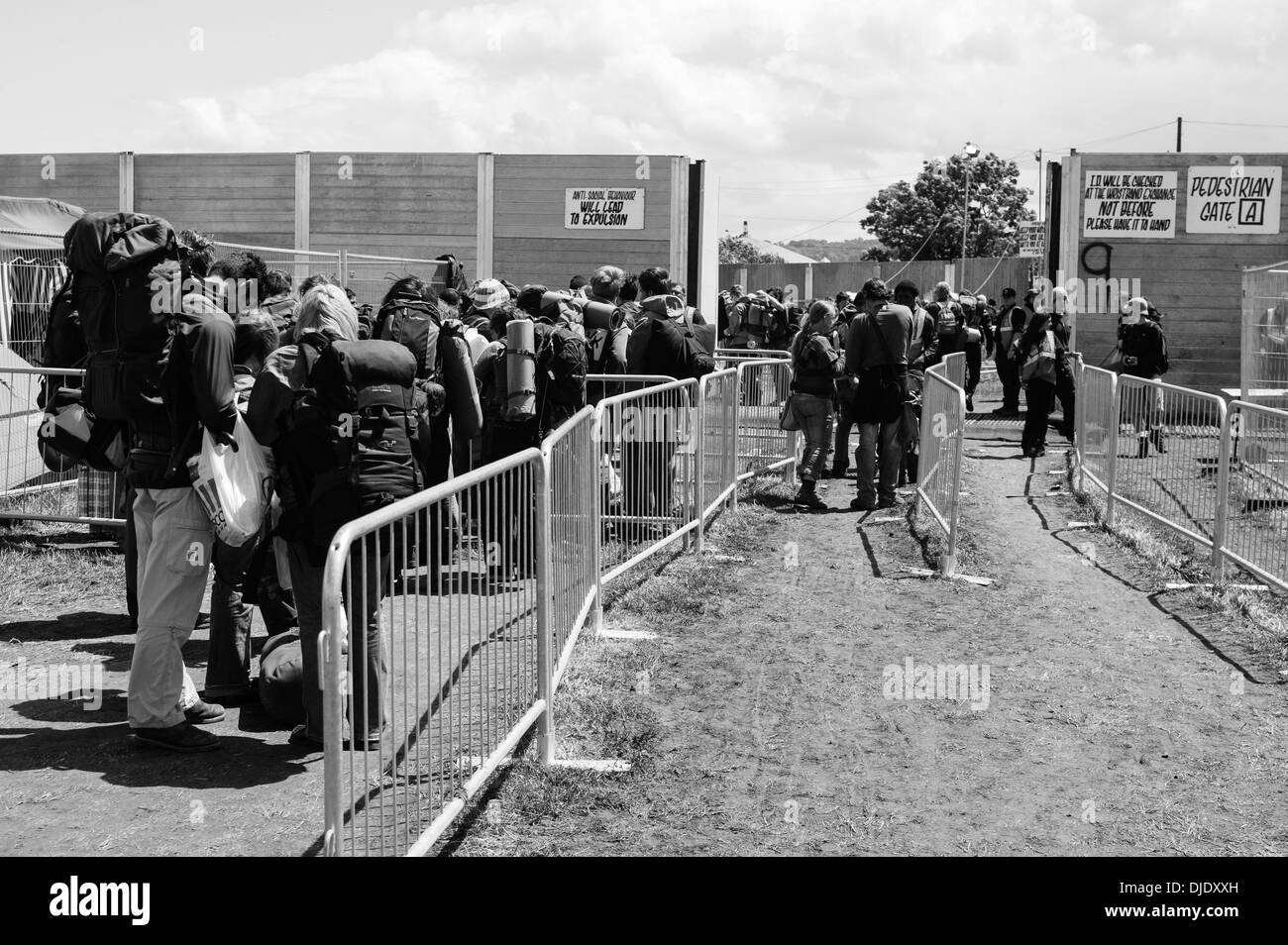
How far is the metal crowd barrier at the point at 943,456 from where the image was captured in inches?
382

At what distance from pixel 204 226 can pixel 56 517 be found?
16937 mm

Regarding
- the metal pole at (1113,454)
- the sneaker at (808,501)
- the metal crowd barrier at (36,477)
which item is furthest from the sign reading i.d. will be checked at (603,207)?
the metal crowd barrier at (36,477)

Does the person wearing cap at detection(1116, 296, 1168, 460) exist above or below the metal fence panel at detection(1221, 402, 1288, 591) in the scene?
above

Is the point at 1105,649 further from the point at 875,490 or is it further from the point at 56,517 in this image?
the point at 56,517

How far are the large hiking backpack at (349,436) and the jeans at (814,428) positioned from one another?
7834 mm

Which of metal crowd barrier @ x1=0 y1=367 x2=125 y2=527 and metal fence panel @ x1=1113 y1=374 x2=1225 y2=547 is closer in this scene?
metal crowd barrier @ x1=0 y1=367 x2=125 y2=527

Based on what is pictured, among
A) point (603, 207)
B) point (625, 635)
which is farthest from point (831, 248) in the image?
point (625, 635)

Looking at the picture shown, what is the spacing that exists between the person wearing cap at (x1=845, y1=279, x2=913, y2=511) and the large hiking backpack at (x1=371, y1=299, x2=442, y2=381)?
616 centimetres

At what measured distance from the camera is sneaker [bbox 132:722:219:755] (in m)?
5.62

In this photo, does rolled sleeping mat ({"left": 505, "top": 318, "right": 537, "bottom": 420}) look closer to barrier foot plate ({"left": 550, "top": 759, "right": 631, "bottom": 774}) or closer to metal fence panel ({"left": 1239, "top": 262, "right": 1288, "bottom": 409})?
barrier foot plate ({"left": 550, "top": 759, "right": 631, "bottom": 774})

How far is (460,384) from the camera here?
7.09 metres

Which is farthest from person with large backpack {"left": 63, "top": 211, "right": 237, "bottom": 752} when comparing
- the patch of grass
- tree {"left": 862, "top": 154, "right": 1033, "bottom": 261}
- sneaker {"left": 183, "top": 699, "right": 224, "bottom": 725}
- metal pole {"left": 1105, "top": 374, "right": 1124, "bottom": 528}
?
tree {"left": 862, "top": 154, "right": 1033, "bottom": 261}

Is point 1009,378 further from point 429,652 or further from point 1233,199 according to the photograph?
point 429,652
